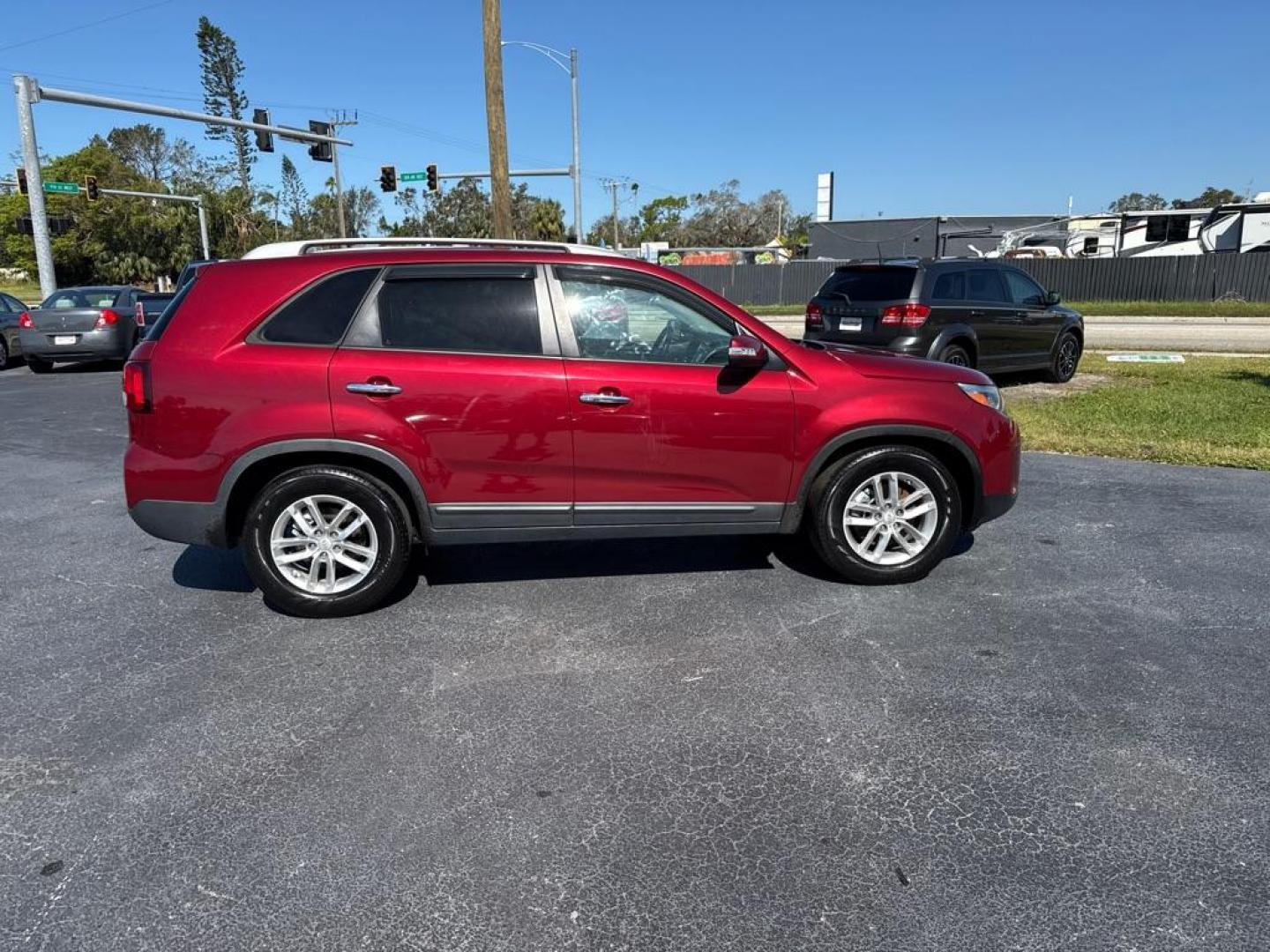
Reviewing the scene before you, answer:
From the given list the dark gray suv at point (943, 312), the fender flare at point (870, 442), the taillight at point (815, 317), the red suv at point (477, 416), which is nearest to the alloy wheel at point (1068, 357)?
the dark gray suv at point (943, 312)

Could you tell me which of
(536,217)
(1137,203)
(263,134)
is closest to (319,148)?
(263,134)

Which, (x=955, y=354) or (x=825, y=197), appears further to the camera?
(x=825, y=197)

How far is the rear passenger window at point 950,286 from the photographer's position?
10.3 m

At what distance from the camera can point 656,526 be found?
15.2 ft

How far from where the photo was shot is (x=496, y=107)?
16.4 metres

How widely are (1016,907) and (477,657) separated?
2.36 metres

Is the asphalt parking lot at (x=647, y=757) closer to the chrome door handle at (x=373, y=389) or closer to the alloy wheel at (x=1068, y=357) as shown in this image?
the chrome door handle at (x=373, y=389)

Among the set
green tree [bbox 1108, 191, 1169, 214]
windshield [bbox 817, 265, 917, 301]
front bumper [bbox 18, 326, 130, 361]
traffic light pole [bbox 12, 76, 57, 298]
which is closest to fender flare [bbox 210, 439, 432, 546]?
windshield [bbox 817, 265, 917, 301]

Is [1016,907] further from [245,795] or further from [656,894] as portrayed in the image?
[245,795]

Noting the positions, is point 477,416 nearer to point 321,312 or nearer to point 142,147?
point 321,312

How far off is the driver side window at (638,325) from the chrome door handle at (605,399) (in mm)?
217

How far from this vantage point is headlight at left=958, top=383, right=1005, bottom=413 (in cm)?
489

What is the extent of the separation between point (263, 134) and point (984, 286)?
22.1 metres

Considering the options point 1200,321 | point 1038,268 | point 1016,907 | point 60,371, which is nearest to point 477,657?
point 1016,907
